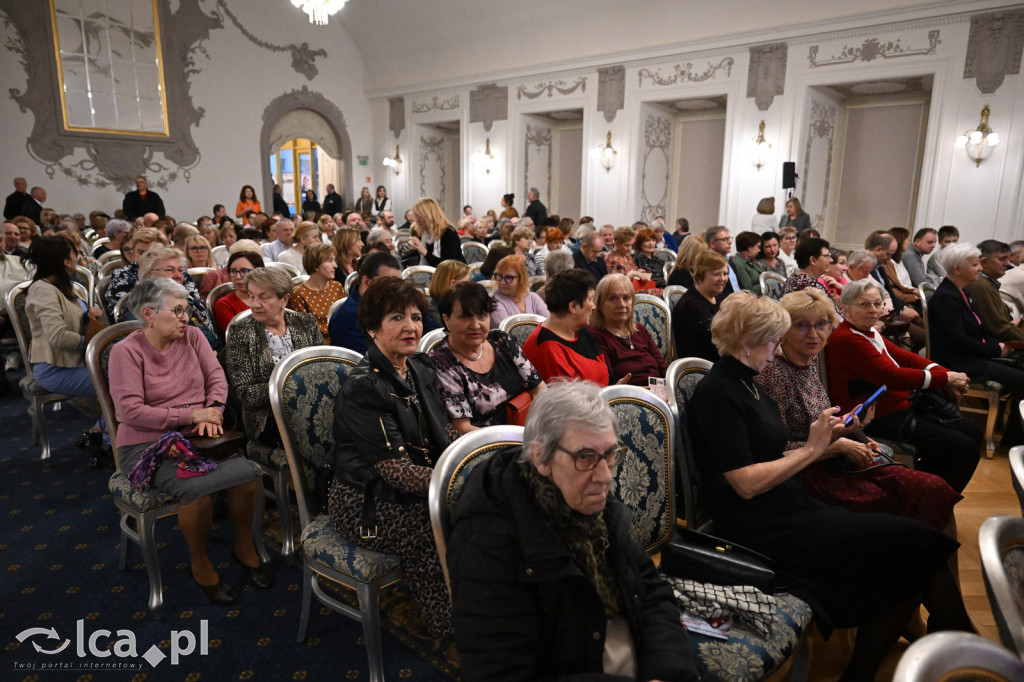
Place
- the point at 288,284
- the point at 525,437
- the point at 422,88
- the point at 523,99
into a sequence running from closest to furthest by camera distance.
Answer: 1. the point at 525,437
2. the point at 288,284
3. the point at 523,99
4. the point at 422,88

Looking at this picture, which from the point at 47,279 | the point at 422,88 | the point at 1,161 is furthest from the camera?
the point at 422,88

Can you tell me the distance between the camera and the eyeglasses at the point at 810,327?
7.65 ft

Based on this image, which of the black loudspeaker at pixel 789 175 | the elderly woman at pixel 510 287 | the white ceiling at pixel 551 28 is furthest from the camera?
the black loudspeaker at pixel 789 175

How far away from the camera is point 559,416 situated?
128 cm

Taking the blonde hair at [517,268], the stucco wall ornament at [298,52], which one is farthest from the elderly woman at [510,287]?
the stucco wall ornament at [298,52]

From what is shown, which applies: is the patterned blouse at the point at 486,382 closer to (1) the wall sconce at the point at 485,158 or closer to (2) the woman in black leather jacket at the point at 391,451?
(2) the woman in black leather jacket at the point at 391,451

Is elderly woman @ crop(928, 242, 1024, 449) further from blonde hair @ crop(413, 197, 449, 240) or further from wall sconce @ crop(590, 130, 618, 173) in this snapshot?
wall sconce @ crop(590, 130, 618, 173)

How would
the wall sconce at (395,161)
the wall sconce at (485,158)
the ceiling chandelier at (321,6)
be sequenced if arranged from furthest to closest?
the wall sconce at (395,161)
the wall sconce at (485,158)
the ceiling chandelier at (321,6)

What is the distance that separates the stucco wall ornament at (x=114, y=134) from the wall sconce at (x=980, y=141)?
12799 millimetres

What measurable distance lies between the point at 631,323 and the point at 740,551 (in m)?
1.50

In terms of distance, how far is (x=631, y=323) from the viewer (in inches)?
122

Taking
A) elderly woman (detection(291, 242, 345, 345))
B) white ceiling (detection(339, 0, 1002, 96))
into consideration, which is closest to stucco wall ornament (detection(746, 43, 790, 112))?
white ceiling (detection(339, 0, 1002, 96))

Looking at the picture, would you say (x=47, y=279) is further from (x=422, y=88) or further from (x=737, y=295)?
(x=422, y=88)

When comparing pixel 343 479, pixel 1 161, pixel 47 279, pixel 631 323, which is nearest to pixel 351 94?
pixel 1 161
